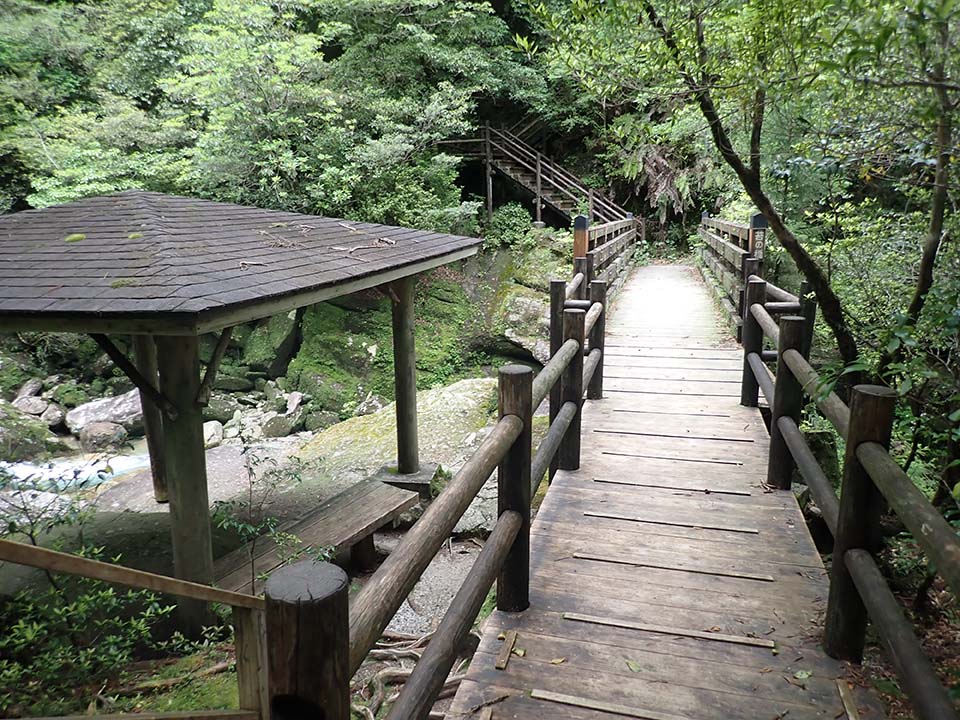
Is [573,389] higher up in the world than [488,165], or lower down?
lower down

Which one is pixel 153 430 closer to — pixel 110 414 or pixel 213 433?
pixel 213 433

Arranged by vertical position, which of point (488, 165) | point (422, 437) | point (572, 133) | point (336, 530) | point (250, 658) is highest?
point (572, 133)

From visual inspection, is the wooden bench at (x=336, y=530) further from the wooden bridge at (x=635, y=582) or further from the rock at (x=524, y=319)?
the rock at (x=524, y=319)

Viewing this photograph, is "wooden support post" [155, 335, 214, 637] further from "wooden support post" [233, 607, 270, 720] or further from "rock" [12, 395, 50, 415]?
"rock" [12, 395, 50, 415]

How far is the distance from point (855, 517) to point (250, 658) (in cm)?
201

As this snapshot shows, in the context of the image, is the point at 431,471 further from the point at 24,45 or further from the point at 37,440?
the point at 24,45

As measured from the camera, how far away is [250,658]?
163 centimetres

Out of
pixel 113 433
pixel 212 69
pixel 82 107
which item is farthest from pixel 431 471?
pixel 82 107

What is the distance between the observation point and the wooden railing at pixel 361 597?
1120 mm

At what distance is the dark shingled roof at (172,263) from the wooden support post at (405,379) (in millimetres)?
614

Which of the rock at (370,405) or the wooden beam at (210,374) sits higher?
the wooden beam at (210,374)

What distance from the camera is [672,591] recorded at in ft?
9.68

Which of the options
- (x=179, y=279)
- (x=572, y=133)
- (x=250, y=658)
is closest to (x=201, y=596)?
(x=250, y=658)

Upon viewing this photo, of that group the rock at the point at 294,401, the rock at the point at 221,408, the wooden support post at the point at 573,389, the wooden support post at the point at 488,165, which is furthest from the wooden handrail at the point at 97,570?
the wooden support post at the point at 488,165
